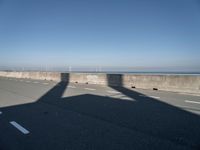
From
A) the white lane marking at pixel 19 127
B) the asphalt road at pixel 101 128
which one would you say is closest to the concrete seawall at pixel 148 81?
the asphalt road at pixel 101 128

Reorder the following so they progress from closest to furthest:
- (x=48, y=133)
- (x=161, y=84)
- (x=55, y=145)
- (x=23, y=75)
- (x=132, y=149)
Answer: (x=132, y=149), (x=55, y=145), (x=48, y=133), (x=161, y=84), (x=23, y=75)

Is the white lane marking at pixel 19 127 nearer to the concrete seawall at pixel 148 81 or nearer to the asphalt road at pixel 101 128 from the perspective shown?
the asphalt road at pixel 101 128

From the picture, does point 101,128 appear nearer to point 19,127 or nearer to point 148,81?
point 19,127

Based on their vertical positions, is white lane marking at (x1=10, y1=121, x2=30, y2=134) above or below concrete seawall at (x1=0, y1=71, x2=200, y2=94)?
below

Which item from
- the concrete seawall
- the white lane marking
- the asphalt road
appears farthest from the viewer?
the concrete seawall

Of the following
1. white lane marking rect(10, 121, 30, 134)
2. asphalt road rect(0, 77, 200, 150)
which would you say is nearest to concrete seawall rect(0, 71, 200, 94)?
asphalt road rect(0, 77, 200, 150)

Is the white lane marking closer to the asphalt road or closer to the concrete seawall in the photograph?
the asphalt road

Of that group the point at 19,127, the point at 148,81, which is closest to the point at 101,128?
the point at 19,127

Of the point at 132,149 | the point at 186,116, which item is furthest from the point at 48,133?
the point at 186,116

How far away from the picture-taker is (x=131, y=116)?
6000mm

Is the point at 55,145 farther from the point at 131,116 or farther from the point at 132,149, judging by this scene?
the point at 131,116

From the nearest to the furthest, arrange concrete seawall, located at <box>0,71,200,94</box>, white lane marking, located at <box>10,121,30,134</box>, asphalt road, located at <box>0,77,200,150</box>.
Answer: asphalt road, located at <box>0,77,200,150</box>
white lane marking, located at <box>10,121,30,134</box>
concrete seawall, located at <box>0,71,200,94</box>

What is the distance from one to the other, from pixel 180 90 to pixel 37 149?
33.3 ft

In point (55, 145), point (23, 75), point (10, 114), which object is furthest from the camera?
point (23, 75)
